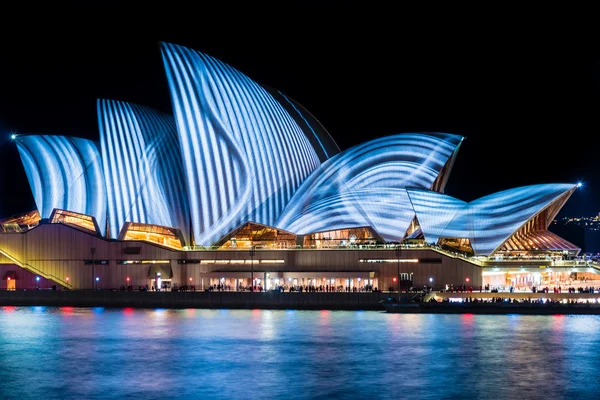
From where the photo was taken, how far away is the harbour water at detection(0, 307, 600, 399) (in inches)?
1389

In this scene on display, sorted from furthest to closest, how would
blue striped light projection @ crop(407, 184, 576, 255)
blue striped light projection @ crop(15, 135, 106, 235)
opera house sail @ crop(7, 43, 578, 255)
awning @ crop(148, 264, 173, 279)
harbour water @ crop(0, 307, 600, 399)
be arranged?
1. blue striped light projection @ crop(15, 135, 106, 235)
2. awning @ crop(148, 264, 173, 279)
3. opera house sail @ crop(7, 43, 578, 255)
4. blue striped light projection @ crop(407, 184, 576, 255)
5. harbour water @ crop(0, 307, 600, 399)

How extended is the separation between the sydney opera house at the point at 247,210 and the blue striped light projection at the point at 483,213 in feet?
0.34

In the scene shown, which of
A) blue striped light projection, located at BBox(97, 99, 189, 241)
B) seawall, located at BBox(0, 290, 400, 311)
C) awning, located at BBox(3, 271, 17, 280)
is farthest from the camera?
blue striped light projection, located at BBox(97, 99, 189, 241)

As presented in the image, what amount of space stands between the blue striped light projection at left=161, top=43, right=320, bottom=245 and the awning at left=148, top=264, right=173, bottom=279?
141 inches

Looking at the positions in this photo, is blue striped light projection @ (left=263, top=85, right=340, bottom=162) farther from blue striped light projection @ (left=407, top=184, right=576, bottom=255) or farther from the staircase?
the staircase

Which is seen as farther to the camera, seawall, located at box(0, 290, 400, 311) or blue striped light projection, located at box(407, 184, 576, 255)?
blue striped light projection, located at box(407, 184, 576, 255)

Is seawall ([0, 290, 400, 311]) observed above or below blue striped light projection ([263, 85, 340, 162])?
below

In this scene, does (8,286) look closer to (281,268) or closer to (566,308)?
(281,268)

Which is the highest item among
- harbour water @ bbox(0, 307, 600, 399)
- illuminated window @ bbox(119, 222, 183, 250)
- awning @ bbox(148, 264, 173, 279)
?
illuminated window @ bbox(119, 222, 183, 250)

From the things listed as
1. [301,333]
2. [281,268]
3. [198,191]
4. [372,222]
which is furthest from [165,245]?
[301,333]

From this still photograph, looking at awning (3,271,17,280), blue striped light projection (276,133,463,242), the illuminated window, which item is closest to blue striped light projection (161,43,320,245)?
blue striped light projection (276,133,463,242)

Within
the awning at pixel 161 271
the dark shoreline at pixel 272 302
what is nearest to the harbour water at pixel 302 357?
the dark shoreline at pixel 272 302

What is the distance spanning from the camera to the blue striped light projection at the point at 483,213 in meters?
74.8

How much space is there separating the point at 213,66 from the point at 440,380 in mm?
47284
